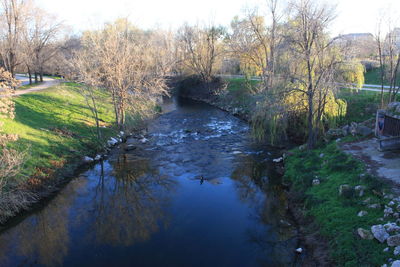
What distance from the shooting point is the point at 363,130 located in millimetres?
Result: 16781

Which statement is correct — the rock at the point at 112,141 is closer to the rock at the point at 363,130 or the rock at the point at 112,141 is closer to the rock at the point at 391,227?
the rock at the point at 363,130

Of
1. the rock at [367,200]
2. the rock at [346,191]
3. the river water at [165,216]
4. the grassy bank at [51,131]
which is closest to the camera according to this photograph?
the river water at [165,216]

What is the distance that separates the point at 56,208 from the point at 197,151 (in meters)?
9.50

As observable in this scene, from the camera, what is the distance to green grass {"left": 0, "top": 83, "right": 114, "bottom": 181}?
1588 centimetres

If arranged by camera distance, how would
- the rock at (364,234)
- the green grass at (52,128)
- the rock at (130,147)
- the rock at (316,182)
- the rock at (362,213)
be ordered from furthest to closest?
the rock at (130,147), the green grass at (52,128), the rock at (316,182), the rock at (362,213), the rock at (364,234)

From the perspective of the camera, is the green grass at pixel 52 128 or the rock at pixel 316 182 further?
the green grass at pixel 52 128

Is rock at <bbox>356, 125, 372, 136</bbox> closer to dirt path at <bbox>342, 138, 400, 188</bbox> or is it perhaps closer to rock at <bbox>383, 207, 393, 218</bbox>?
dirt path at <bbox>342, 138, 400, 188</bbox>

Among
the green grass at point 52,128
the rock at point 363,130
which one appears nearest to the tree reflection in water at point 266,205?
the rock at point 363,130

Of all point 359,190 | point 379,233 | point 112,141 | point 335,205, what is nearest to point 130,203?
point 335,205

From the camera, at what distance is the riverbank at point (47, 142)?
1287cm

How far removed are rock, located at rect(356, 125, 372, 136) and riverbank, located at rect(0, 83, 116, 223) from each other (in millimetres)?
16259

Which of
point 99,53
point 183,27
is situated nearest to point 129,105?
point 99,53

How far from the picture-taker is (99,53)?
70.9 feet

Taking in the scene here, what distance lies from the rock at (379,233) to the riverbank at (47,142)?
12903 mm
